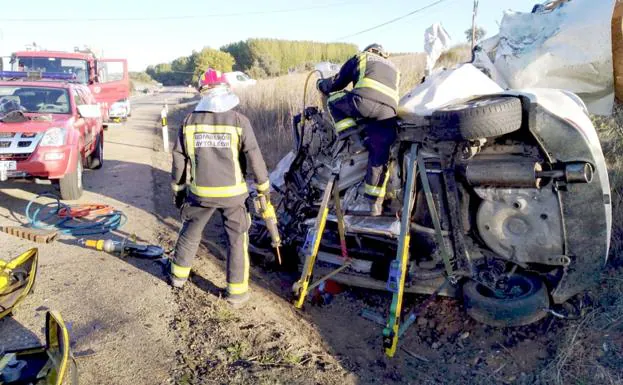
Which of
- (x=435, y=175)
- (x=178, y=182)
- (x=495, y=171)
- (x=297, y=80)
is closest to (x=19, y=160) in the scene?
(x=178, y=182)

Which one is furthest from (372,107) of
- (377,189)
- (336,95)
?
(377,189)

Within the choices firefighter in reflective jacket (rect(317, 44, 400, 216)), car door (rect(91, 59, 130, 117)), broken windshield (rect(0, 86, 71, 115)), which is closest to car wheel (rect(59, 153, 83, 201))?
broken windshield (rect(0, 86, 71, 115))

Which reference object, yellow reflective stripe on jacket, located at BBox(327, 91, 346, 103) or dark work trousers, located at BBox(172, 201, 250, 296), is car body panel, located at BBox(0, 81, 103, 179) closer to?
dark work trousers, located at BBox(172, 201, 250, 296)

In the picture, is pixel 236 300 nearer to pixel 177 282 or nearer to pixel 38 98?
pixel 177 282

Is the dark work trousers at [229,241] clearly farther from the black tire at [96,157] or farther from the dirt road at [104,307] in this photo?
the black tire at [96,157]

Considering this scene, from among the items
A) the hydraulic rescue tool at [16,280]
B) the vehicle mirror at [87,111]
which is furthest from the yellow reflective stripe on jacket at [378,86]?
the vehicle mirror at [87,111]

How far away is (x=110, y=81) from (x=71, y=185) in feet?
33.2

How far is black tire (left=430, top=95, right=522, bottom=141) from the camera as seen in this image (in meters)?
3.40

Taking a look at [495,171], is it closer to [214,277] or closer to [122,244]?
[214,277]

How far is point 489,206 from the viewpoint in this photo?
3744 millimetres

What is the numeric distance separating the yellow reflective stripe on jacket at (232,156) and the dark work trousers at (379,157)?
3.56ft

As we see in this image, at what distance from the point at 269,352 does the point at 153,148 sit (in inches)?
388

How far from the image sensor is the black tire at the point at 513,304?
3.58 metres

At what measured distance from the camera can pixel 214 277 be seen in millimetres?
4957
